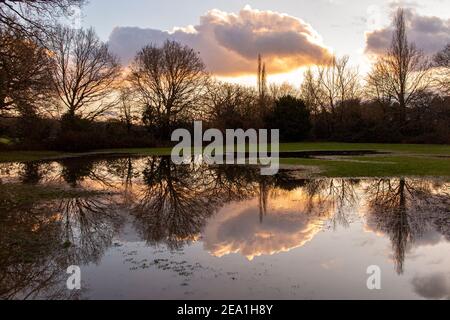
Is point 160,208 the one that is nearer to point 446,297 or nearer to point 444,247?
point 444,247

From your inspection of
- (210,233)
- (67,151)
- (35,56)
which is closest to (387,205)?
(210,233)

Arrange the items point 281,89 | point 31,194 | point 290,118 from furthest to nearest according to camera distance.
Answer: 1. point 281,89
2. point 290,118
3. point 31,194

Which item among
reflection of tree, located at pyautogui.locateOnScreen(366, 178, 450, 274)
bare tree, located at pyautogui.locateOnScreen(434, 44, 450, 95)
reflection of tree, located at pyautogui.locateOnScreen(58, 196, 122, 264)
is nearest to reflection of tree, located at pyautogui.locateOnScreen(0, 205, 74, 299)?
reflection of tree, located at pyautogui.locateOnScreen(58, 196, 122, 264)

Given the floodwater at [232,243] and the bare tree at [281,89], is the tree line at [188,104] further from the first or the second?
the floodwater at [232,243]

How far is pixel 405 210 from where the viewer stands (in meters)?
10.5

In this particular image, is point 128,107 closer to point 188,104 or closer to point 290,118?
point 188,104

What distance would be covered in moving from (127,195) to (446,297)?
10.5 metres

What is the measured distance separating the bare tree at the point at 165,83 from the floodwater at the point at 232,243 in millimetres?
36750

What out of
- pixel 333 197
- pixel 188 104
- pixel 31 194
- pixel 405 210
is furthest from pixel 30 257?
pixel 188 104

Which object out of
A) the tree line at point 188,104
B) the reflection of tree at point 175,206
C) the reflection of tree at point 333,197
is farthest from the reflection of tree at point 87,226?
the tree line at point 188,104

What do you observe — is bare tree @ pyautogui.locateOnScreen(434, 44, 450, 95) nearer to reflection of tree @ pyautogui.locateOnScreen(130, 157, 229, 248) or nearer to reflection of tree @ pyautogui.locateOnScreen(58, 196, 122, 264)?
reflection of tree @ pyautogui.locateOnScreen(130, 157, 229, 248)

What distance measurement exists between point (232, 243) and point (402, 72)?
47712 mm

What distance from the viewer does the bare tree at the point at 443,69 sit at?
41.6 m

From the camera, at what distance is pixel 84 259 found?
6.86 m
